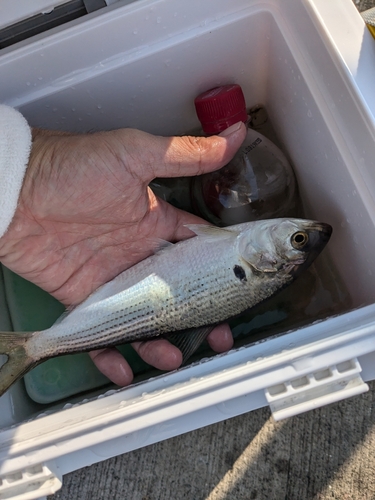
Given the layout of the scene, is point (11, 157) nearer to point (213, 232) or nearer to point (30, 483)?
point (213, 232)

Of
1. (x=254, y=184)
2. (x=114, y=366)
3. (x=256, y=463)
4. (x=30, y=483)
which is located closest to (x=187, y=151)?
(x=254, y=184)

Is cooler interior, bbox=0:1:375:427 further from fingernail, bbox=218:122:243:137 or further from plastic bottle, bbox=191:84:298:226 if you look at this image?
fingernail, bbox=218:122:243:137

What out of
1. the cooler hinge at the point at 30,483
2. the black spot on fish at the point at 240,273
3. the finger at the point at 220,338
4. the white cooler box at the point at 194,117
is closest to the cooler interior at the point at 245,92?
the white cooler box at the point at 194,117

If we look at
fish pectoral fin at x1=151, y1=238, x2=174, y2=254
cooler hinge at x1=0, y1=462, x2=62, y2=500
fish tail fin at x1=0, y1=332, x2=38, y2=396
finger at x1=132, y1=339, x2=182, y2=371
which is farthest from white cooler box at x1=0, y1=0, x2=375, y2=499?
fish pectoral fin at x1=151, y1=238, x2=174, y2=254

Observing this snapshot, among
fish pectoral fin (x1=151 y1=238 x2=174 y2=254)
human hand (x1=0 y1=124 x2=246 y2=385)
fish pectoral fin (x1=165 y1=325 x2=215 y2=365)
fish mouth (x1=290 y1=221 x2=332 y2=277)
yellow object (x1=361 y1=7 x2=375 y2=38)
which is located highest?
yellow object (x1=361 y1=7 x2=375 y2=38)

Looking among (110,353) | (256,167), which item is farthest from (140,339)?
(256,167)

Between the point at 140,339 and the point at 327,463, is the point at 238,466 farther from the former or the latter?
the point at 140,339
